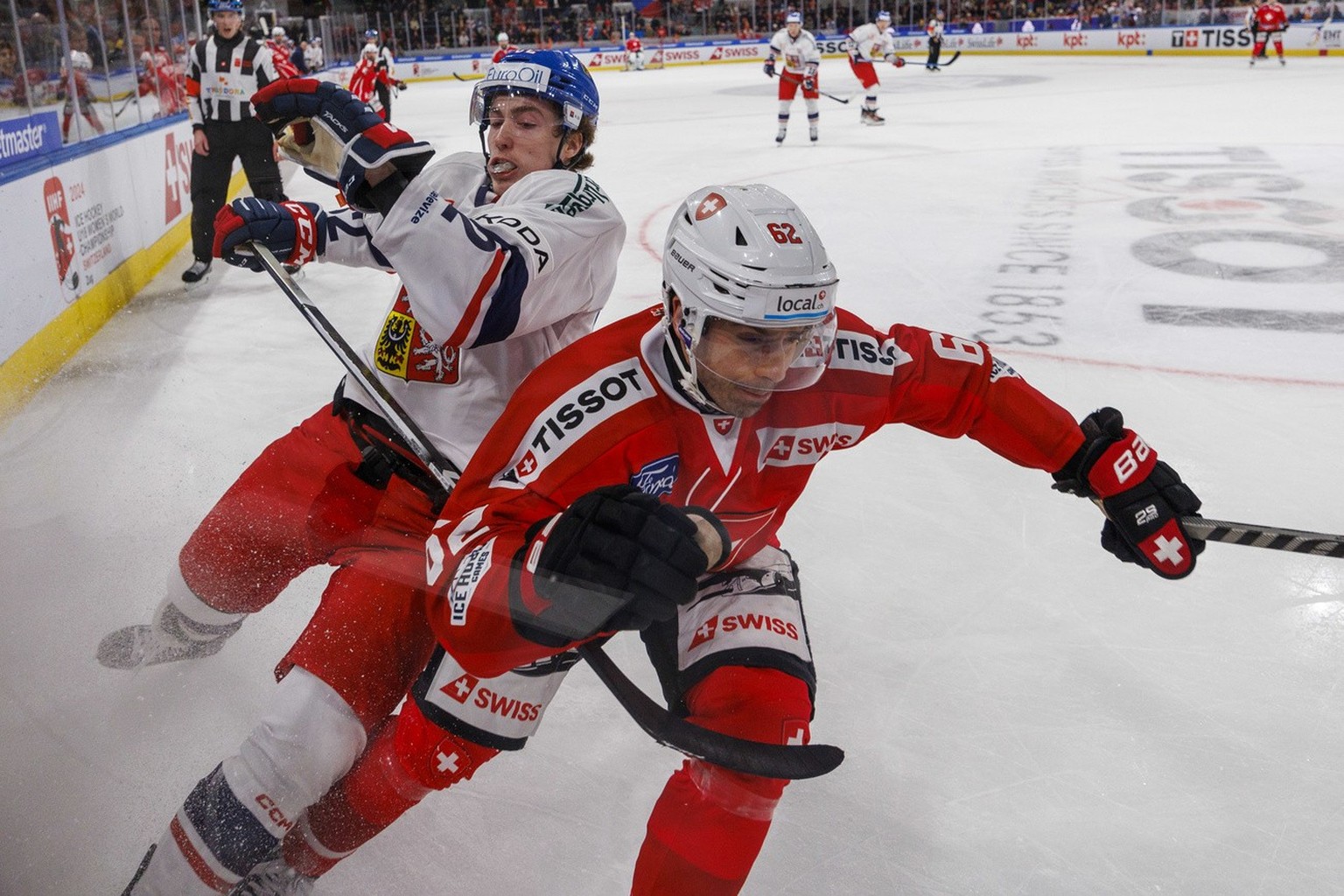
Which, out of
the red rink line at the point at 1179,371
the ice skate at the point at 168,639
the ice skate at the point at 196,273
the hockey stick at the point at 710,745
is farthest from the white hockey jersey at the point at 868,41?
the hockey stick at the point at 710,745

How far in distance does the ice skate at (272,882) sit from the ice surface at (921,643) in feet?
0.16

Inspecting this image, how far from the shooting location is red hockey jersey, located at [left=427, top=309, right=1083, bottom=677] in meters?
1.29

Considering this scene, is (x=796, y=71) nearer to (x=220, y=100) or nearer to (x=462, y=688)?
(x=220, y=100)

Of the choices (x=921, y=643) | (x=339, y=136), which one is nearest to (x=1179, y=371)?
(x=921, y=643)

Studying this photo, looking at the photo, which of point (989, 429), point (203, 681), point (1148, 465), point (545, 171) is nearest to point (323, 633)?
point (203, 681)

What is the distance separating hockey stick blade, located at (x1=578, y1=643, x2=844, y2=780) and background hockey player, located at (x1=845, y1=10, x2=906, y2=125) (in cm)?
1077

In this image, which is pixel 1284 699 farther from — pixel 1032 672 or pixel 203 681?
pixel 203 681

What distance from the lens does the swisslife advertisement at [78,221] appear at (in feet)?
12.5

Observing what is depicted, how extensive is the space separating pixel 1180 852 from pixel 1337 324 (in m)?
3.20

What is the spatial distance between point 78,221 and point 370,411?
3.46 metres

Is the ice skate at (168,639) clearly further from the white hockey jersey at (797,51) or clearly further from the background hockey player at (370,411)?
the white hockey jersey at (797,51)

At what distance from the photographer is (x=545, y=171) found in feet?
5.47

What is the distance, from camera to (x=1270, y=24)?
55.1 ft

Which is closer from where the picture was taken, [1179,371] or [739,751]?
[739,751]
